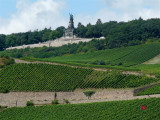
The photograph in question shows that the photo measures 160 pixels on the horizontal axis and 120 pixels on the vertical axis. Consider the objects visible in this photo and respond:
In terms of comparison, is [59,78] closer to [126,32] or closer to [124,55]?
[124,55]

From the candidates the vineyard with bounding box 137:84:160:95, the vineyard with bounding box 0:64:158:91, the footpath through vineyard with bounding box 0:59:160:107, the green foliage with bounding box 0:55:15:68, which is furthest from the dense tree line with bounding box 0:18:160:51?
the vineyard with bounding box 137:84:160:95

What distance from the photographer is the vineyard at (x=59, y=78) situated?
206ft

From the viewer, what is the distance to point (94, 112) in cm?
5206

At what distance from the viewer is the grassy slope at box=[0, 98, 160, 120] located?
49.9m

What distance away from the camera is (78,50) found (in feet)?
357

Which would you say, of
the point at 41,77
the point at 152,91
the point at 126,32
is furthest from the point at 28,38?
the point at 152,91

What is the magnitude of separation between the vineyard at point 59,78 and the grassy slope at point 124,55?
63.3 ft

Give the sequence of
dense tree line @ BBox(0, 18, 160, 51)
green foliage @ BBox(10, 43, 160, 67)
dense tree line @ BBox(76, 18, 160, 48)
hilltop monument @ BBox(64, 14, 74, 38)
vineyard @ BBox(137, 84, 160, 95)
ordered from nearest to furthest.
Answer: vineyard @ BBox(137, 84, 160, 95) < green foliage @ BBox(10, 43, 160, 67) < dense tree line @ BBox(76, 18, 160, 48) < dense tree line @ BBox(0, 18, 160, 51) < hilltop monument @ BBox(64, 14, 74, 38)

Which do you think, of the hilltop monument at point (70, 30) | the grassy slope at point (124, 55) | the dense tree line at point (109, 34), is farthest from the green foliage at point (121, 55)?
the hilltop monument at point (70, 30)

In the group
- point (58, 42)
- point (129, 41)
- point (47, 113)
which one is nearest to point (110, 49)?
point (129, 41)

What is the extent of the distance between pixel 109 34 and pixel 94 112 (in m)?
70.7

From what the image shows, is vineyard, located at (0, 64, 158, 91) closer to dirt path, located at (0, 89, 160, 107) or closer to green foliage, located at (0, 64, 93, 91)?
green foliage, located at (0, 64, 93, 91)

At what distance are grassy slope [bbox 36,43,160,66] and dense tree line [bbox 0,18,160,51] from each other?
5433mm

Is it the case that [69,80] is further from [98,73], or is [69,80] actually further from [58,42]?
[58,42]
